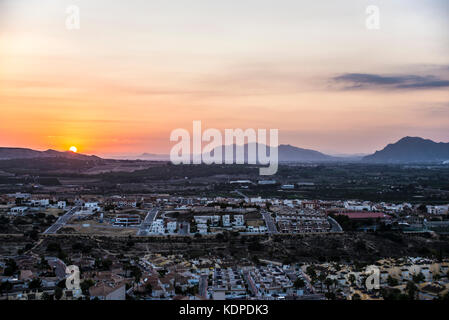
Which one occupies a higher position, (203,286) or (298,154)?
(298,154)

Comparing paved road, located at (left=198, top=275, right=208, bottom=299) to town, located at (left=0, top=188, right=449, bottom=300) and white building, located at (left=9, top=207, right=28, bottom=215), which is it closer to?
town, located at (left=0, top=188, right=449, bottom=300)

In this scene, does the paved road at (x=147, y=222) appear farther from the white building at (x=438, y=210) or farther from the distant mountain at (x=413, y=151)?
the distant mountain at (x=413, y=151)

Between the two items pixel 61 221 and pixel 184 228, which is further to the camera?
pixel 61 221

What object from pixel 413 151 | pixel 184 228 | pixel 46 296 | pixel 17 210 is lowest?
pixel 184 228

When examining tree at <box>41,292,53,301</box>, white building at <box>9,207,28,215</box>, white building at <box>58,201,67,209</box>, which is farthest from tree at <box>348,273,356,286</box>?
white building at <box>58,201,67,209</box>

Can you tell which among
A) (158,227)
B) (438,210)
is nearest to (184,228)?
(158,227)

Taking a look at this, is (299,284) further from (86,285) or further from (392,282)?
(86,285)

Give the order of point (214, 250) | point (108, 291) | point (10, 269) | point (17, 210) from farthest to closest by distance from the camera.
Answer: point (17, 210), point (214, 250), point (10, 269), point (108, 291)
